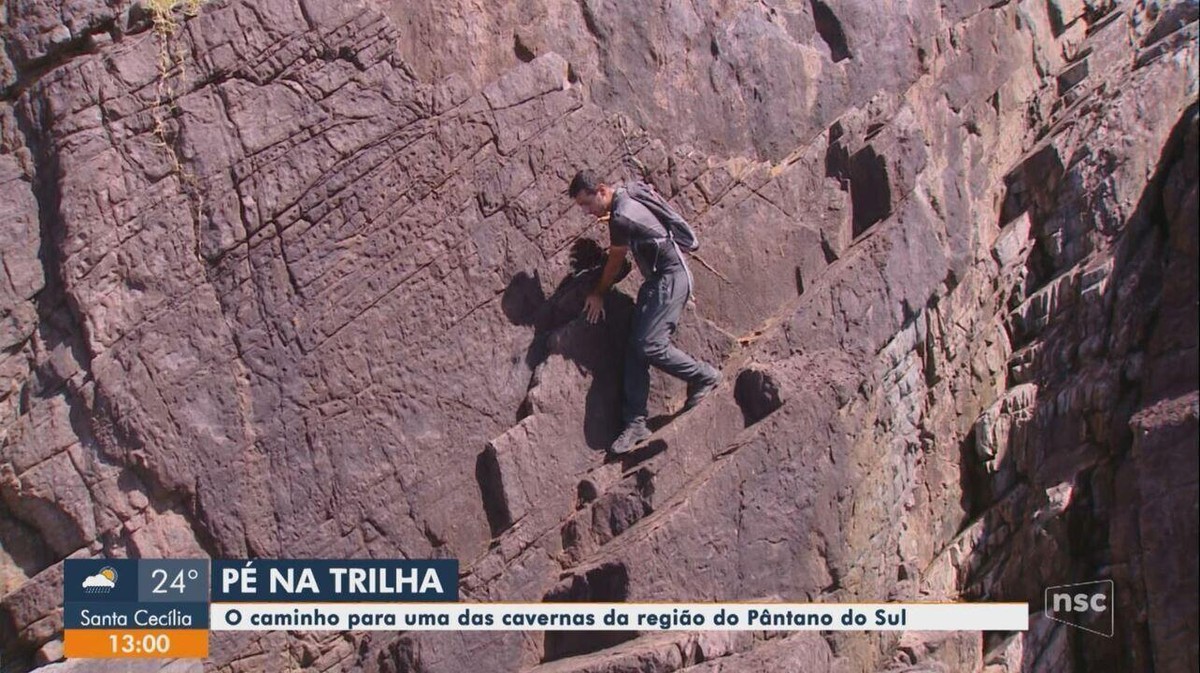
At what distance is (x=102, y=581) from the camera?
743 centimetres

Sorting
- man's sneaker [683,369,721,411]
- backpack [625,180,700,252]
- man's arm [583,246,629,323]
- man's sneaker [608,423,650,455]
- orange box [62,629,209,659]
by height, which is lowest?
orange box [62,629,209,659]

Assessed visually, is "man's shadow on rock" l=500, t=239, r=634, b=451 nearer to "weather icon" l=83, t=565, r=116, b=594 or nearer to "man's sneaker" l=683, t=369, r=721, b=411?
"man's sneaker" l=683, t=369, r=721, b=411

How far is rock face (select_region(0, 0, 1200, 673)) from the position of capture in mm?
7504

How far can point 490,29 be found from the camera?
831 centimetres

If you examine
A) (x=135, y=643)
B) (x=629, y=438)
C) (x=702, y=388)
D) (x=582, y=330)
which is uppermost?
(x=582, y=330)

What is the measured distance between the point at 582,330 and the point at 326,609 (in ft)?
7.45

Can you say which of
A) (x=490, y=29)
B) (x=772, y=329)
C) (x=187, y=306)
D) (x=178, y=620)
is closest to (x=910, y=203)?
(x=772, y=329)

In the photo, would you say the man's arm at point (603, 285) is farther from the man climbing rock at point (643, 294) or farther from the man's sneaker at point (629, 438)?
the man's sneaker at point (629, 438)

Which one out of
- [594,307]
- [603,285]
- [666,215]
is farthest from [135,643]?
[666,215]

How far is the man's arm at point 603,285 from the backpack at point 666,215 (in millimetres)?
286

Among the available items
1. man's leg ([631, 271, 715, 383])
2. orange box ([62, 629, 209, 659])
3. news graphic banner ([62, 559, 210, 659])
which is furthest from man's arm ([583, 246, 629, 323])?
orange box ([62, 629, 209, 659])

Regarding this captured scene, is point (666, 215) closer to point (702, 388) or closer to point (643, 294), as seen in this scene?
point (643, 294)

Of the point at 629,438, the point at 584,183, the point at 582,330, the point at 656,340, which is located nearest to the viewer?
the point at 584,183

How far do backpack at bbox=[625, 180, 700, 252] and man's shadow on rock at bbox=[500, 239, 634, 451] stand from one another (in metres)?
0.44
